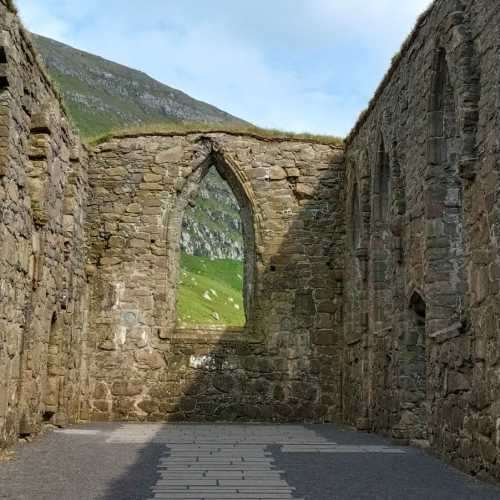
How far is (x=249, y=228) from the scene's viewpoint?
14.7m

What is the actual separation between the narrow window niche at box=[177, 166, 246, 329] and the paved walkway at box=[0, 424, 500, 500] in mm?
4971

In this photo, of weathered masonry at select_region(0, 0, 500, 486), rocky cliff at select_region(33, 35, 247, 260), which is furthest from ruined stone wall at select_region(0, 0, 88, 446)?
rocky cliff at select_region(33, 35, 247, 260)

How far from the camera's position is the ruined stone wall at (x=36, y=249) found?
8781mm

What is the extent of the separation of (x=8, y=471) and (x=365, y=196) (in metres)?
7.41

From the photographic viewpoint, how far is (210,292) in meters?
35.6

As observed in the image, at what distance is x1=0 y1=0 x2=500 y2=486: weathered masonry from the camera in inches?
305

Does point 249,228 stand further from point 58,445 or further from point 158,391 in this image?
point 58,445

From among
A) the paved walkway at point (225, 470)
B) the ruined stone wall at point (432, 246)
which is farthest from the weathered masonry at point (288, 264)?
the paved walkway at point (225, 470)

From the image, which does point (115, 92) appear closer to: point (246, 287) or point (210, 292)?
point (210, 292)

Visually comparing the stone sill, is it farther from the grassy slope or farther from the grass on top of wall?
the grassy slope

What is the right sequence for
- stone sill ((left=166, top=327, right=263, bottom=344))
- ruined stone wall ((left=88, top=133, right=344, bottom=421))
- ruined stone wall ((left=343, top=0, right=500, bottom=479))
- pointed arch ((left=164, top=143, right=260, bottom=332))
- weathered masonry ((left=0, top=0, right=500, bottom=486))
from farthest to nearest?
1. pointed arch ((left=164, top=143, right=260, bottom=332))
2. stone sill ((left=166, top=327, right=263, bottom=344))
3. ruined stone wall ((left=88, top=133, right=344, bottom=421))
4. weathered masonry ((left=0, top=0, right=500, bottom=486))
5. ruined stone wall ((left=343, top=0, right=500, bottom=479))

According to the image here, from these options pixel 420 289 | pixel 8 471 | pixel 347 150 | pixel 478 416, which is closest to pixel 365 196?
pixel 347 150

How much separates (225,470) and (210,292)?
28.5m

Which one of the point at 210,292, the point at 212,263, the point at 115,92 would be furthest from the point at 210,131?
the point at 115,92
